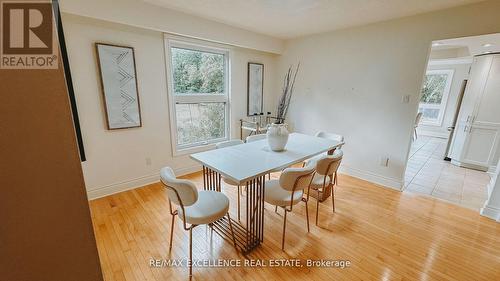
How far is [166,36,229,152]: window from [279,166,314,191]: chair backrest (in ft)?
7.14

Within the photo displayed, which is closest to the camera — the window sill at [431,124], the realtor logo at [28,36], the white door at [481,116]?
the realtor logo at [28,36]

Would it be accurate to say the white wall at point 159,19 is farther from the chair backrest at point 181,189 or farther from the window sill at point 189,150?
the chair backrest at point 181,189

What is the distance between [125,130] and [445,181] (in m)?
4.95

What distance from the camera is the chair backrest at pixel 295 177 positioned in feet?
5.27

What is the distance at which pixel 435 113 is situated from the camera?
6.22m

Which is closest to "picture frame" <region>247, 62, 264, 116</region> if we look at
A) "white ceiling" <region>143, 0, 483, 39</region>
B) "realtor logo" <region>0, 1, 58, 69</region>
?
"white ceiling" <region>143, 0, 483, 39</region>

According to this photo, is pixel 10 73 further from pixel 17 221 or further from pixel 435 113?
pixel 435 113

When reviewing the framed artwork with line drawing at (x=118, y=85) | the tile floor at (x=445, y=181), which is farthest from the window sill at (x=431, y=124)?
the framed artwork with line drawing at (x=118, y=85)

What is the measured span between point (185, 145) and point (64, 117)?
115 inches

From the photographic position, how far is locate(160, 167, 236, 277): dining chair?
4.57ft

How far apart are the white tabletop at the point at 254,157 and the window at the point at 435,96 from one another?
5.74 m

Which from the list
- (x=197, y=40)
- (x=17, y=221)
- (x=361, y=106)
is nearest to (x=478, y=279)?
(x=361, y=106)

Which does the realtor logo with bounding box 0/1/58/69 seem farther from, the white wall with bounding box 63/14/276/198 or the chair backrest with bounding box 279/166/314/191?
the white wall with bounding box 63/14/276/198

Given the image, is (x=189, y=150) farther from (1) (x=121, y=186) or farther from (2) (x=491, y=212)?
(2) (x=491, y=212)
